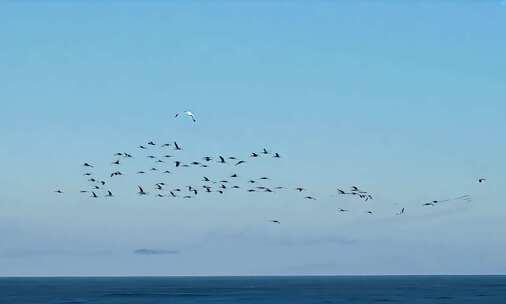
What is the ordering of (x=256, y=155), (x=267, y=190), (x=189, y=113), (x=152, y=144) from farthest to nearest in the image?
(x=267, y=190) < (x=256, y=155) < (x=152, y=144) < (x=189, y=113)

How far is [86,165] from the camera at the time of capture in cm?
9100

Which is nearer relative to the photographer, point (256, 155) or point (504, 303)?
point (256, 155)

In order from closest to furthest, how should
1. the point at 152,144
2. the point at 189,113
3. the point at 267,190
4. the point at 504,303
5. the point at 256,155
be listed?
the point at 189,113
the point at 152,144
the point at 256,155
the point at 267,190
the point at 504,303

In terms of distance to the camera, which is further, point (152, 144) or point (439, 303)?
point (439, 303)

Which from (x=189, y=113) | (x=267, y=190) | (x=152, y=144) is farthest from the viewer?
(x=267, y=190)

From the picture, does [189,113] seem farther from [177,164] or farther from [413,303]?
[413,303]

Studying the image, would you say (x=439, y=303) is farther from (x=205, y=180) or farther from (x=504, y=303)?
(x=205, y=180)

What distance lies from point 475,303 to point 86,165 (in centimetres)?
12914

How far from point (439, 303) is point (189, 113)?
144 m

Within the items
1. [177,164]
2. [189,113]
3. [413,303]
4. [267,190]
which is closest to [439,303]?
[413,303]

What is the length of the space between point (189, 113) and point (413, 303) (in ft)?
467

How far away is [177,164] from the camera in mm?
92312

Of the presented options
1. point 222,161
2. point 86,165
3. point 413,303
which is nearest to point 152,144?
point 222,161

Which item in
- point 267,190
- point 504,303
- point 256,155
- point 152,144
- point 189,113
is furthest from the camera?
point 504,303
